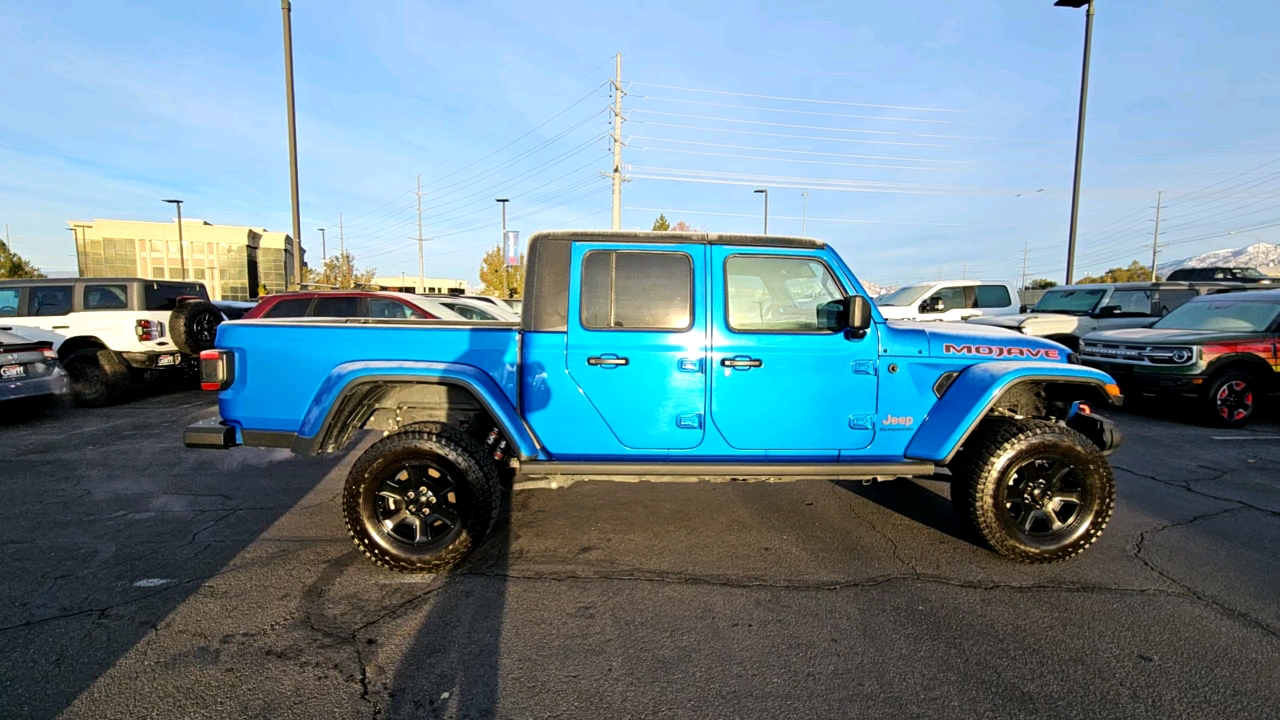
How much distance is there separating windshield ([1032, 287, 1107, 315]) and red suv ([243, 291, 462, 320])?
12.5 metres

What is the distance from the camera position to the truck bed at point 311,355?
359cm

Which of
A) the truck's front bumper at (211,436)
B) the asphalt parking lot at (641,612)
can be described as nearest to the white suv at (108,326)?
the asphalt parking lot at (641,612)

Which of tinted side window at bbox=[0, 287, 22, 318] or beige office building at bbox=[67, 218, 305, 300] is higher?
beige office building at bbox=[67, 218, 305, 300]

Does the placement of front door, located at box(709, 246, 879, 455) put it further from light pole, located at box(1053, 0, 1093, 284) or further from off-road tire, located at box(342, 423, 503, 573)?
light pole, located at box(1053, 0, 1093, 284)

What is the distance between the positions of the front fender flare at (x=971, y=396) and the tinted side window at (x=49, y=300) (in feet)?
39.0

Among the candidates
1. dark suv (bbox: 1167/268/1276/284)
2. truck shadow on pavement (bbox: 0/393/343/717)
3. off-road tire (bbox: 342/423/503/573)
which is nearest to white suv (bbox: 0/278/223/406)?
truck shadow on pavement (bbox: 0/393/343/717)

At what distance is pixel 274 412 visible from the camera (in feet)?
12.1

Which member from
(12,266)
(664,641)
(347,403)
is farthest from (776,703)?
(12,266)

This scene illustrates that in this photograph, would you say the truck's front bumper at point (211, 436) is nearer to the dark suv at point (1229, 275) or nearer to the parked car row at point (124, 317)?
the parked car row at point (124, 317)

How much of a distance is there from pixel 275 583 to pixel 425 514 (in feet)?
2.79

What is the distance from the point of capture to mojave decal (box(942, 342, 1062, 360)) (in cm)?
376

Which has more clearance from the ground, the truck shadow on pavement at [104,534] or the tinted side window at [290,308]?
the tinted side window at [290,308]

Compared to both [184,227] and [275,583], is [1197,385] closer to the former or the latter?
[275,583]

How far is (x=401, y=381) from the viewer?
3549mm
